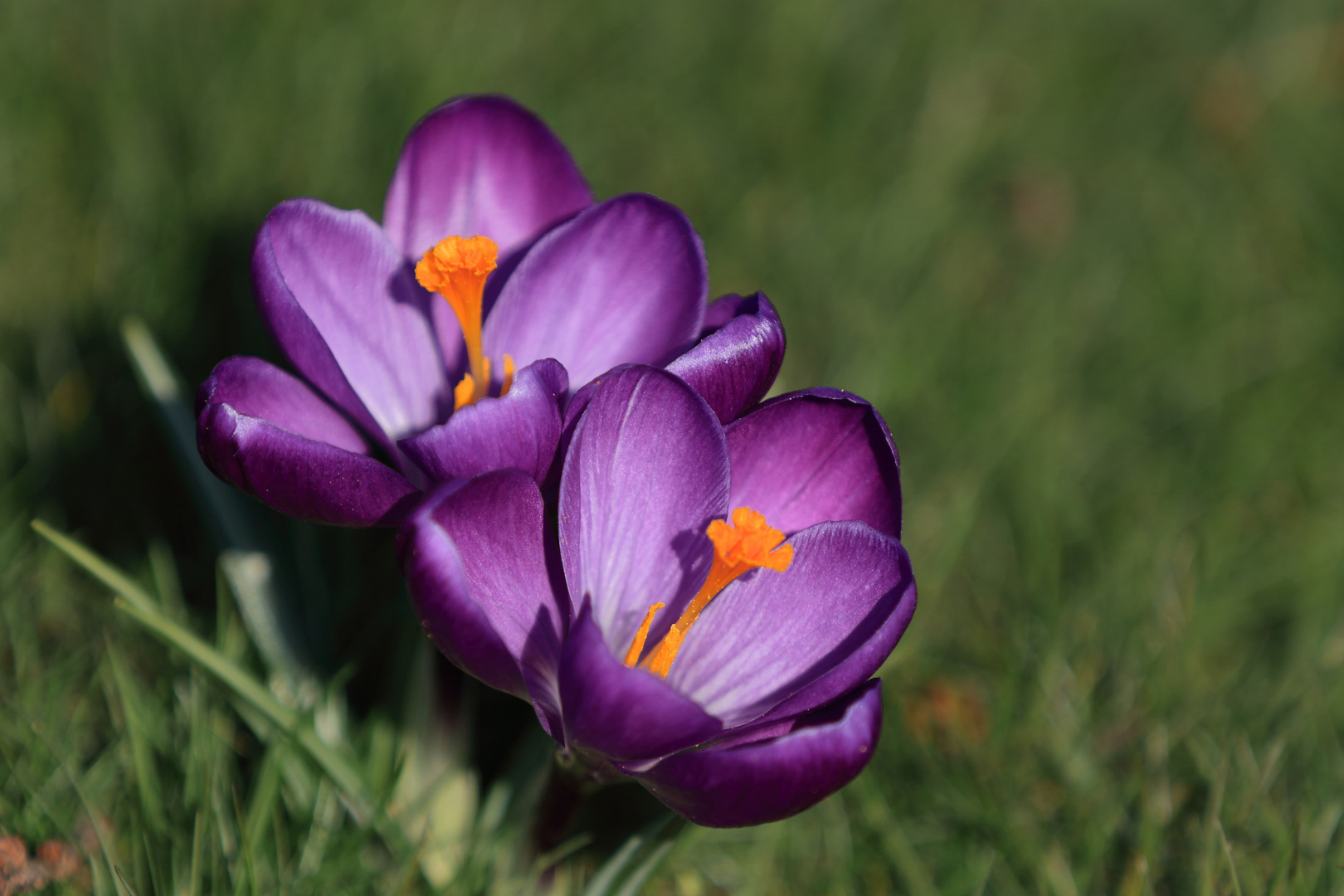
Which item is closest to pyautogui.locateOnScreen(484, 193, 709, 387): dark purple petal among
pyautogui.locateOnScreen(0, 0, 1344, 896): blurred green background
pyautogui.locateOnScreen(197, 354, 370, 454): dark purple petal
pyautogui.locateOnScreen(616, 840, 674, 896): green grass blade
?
pyautogui.locateOnScreen(197, 354, 370, 454): dark purple petal

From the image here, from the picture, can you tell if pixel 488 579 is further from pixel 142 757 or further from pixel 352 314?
pixel 142 757

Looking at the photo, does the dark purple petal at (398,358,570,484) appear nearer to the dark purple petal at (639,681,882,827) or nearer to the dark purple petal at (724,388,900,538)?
the dark purple petal at (724,388,900,538)

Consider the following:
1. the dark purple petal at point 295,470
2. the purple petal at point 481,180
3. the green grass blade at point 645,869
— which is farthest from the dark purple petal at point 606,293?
the green grass blade at point 645,869

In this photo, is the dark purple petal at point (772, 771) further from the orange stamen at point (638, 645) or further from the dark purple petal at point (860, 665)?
the orange stamen at point (638, 645)

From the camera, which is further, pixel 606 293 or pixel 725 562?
pixel 606 293

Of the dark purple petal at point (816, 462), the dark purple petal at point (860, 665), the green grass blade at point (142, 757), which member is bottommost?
the green grass blade at point (142, 757)

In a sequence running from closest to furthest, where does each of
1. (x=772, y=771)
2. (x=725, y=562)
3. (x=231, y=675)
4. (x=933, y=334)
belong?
(x=772, y=771), (x=725, y=562), (x=231, y=675), (x=933, y=334)

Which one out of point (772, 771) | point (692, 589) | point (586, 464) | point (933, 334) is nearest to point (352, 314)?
point (586, 464)
